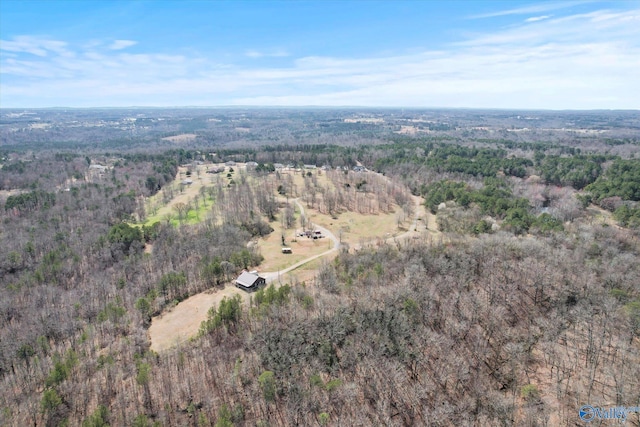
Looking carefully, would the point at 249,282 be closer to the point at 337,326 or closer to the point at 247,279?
the point at 247,279

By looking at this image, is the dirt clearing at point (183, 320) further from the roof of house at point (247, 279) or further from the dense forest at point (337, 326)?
the dense forest at point (337, 326)

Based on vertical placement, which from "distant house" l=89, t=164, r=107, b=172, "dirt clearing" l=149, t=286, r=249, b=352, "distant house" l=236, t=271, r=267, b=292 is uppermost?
"distant house" l=89, t=164, r=107, b=172

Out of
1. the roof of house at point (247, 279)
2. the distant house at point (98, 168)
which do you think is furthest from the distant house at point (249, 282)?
the distant house at point (98, 168)

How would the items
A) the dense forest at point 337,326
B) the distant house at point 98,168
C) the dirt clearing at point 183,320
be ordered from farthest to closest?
1. the distant house at point 98,168
2. the dirt clearing at point 183,320
3. the dense forest at point 337,326

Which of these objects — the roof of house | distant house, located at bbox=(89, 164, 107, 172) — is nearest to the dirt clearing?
the roof of house

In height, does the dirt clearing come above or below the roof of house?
below

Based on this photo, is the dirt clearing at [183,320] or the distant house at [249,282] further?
the distant house at [249,282]

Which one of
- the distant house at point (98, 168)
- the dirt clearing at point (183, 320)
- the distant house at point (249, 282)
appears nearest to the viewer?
the dirt clearing at point (183, 320)

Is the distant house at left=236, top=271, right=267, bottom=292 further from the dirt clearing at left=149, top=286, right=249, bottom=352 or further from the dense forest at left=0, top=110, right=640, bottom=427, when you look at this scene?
the dense forest at left=0, top=110, right=640, bottom=427

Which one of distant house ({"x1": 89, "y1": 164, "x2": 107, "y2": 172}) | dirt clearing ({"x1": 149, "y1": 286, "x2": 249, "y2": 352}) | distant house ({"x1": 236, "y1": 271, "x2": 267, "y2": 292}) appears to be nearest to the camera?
dirt clearing ({"x1": 149, "y1": 286, "x2": 249, "y2": 352})

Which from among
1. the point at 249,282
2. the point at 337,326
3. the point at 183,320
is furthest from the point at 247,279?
the point at 337,326
